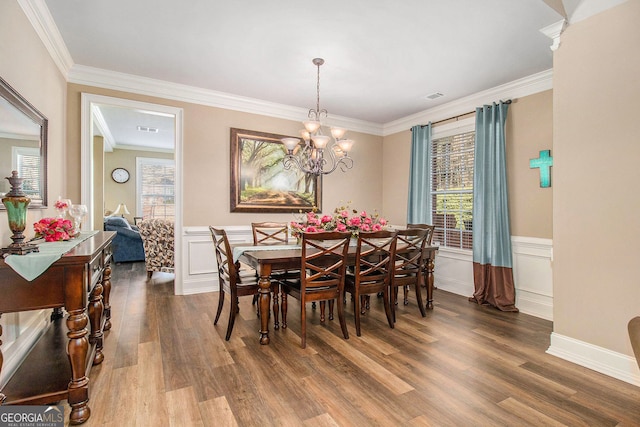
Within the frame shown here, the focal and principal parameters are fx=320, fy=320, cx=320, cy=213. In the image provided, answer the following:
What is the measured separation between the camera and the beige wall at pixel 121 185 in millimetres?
8188

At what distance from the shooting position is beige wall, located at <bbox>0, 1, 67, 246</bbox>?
6.72ft

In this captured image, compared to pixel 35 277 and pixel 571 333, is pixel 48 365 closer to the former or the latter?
pixel 35 277

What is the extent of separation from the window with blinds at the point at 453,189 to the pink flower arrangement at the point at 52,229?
14.5 feet

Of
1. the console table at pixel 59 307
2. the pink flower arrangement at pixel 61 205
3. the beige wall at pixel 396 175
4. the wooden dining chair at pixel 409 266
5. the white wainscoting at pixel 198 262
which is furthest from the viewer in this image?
the beige wall at pixel 396 175

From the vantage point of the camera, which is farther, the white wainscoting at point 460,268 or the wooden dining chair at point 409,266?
the white wainscoting at point 460,268

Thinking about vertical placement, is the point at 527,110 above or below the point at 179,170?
above

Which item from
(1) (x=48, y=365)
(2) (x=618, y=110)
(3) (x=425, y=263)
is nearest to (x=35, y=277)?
(1) (x=48, y=365)

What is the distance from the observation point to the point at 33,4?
2.37m

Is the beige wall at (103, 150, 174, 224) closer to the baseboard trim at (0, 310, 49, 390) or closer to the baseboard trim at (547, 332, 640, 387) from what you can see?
the baseboard trim at (0, 310, 49, 390)

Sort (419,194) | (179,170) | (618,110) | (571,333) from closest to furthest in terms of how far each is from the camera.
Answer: (618,110)
(571,333)
(179,170)
(419,194)

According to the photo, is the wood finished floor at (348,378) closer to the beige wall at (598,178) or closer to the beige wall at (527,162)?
the beige wall at (598,178)

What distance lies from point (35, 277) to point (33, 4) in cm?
217

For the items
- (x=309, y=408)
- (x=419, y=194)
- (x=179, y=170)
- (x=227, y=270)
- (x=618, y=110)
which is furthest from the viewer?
(x=419, y=194)

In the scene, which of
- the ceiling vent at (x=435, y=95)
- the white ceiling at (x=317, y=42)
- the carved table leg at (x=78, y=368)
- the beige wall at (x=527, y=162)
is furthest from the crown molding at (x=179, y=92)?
the carved table leg at (x=78, y=368)
